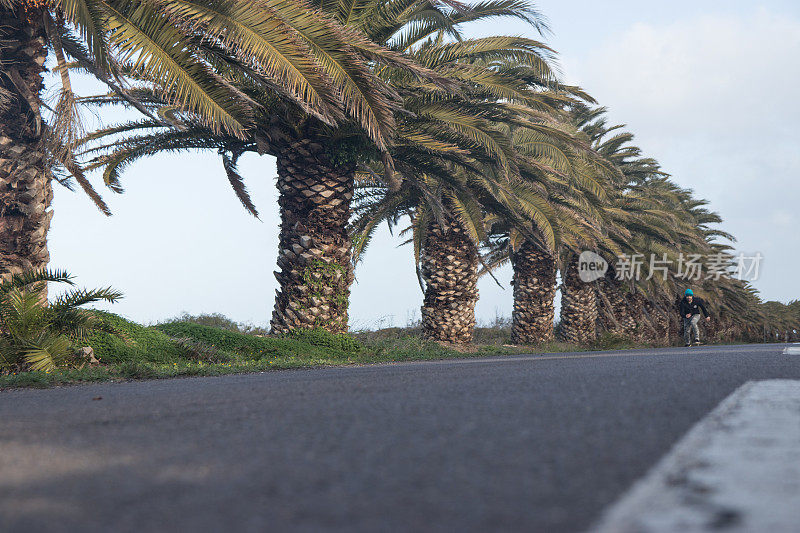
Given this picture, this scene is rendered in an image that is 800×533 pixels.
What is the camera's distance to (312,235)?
43.6ft

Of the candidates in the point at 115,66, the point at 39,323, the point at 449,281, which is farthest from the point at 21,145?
the point at 449,281

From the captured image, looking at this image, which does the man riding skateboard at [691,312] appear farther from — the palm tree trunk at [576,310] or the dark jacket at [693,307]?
the palm tree trunk at [576,310]

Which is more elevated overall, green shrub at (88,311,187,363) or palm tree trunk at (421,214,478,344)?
palm tree trunk at (421,214,478,344)

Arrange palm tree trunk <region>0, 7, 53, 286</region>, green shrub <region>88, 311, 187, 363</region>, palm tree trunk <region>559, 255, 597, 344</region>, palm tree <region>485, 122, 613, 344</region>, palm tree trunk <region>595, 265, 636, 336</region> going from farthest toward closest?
palm tree trunk <region>595, 265, 636, 336</region>
palm tree trunk <region>559, 255, 597, 344</region>
palm tree <region>485, 122, 613, 344</region>
green shrub <region>88, 311, 187, 363</region>
palm tree trunk <region>0, 7, 53, 286</region>

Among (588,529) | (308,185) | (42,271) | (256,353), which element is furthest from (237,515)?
(308,185)

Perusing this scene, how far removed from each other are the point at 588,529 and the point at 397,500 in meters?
0.44

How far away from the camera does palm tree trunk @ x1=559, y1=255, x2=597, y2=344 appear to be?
25703 millimetres

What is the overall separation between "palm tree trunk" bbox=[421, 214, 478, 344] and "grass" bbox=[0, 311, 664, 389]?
1414mm

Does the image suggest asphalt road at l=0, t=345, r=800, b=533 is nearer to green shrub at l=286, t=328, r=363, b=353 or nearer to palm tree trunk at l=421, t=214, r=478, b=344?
green shrub at l=286, t=328, r=363, b=353

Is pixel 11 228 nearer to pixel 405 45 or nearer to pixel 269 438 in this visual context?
pixel 405 45

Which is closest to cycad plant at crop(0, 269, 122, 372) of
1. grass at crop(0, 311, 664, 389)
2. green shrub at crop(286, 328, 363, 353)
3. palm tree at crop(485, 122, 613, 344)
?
grass at crop(0, 311, 664, 389)

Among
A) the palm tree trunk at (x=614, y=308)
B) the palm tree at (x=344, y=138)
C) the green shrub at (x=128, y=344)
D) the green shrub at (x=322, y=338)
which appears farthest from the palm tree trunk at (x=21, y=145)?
the palm tree trunk at (x=614, y=308)

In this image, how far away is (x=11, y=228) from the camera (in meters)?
9.95

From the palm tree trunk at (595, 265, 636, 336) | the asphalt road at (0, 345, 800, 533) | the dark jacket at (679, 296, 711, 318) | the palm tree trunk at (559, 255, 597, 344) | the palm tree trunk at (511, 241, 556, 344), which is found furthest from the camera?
the palm tree trunk at (595, 265, 636, 336)
